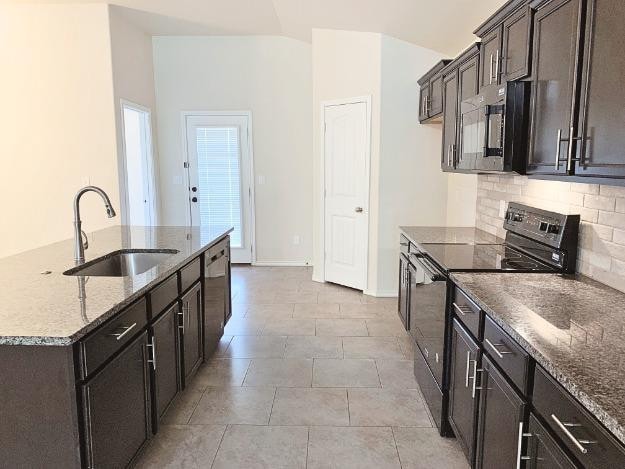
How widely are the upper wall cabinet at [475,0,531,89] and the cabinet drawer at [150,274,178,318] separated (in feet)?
6.58

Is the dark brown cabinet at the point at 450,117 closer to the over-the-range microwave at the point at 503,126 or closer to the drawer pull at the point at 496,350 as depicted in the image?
the over-the-range microwave at the point at 503,126

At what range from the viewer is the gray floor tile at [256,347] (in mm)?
3549

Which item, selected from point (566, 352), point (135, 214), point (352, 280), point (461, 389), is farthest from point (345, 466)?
point (135, 214)

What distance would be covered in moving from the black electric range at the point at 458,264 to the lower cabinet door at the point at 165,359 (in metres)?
1.40

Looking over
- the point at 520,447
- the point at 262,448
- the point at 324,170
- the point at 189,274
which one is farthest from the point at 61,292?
the point at 324,170

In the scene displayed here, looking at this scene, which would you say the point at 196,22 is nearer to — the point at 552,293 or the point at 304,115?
the point at 304,115

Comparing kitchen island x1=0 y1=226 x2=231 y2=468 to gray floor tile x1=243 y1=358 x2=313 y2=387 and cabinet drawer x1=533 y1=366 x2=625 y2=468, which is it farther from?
cabinet drawer x1=533 y1=366 x2=625 y2=468

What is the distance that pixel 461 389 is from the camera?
7.07ft

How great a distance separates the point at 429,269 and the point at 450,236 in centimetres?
85

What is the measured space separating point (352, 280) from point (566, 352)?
Answer: 13.0ft

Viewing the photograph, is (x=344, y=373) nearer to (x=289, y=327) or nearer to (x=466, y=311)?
(x=289, y=327)

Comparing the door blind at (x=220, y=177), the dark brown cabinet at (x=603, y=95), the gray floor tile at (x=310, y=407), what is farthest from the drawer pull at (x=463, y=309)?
the door blind at (x=220, y=177)

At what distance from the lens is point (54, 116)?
502 centimetres

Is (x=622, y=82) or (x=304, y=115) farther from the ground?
(x=304, y=115)
